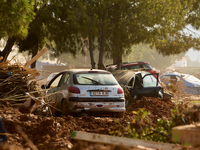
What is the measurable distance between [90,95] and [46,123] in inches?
103

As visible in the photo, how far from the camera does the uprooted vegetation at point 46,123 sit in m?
5.62

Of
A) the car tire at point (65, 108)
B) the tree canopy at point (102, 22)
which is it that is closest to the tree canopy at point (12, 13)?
the car tire at point (65, 108)

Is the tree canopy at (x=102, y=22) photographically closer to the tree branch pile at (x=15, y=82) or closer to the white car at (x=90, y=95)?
the white car at (x=90, y=95)

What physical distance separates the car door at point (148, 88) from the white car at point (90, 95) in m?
3.24

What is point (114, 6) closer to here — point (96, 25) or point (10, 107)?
point (96, 25)

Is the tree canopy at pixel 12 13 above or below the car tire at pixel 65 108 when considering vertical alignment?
above

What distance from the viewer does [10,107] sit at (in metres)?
8.55

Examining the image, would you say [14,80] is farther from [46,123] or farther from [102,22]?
[102,22]

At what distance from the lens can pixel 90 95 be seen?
10.2 metres

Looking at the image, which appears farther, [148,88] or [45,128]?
[148,88]

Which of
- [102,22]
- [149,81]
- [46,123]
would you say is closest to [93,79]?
[46,123]

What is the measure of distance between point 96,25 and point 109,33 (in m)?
1.65

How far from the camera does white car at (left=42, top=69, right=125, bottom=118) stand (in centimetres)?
1011

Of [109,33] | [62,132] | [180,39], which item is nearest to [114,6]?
[109,33]
